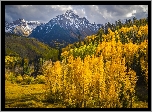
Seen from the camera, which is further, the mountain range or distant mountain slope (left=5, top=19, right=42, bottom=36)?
the mountain range

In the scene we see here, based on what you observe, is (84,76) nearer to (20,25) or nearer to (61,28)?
(61,28)

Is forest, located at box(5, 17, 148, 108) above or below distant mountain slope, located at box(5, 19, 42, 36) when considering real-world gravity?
below

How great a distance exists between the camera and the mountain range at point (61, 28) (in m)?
8.88

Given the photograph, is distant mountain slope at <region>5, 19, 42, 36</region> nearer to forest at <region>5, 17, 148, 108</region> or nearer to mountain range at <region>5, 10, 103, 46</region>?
mountain range at <region>5, 10, 103, 46</region>

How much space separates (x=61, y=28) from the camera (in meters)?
9.19

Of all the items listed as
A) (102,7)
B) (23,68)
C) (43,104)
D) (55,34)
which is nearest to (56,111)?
(43,104)

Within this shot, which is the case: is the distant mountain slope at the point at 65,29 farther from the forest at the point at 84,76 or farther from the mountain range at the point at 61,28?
the forest at the point at 84,76

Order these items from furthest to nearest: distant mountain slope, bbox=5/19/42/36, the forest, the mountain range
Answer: the mountain range
distant mountain slope, bbox=5/19/42/36
the forest

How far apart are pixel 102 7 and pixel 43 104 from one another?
3619mm

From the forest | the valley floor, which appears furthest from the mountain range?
the valley floor

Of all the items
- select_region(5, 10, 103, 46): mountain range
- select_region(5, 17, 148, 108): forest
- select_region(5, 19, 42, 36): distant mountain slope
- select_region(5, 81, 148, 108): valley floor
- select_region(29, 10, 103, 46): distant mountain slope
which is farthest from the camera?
select_region(29, 10, 103, 46): distant mountain slope

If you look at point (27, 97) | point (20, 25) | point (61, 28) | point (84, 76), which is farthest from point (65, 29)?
point (27, 97)

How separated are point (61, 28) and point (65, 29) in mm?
172

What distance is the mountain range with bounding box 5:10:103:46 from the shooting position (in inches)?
350
